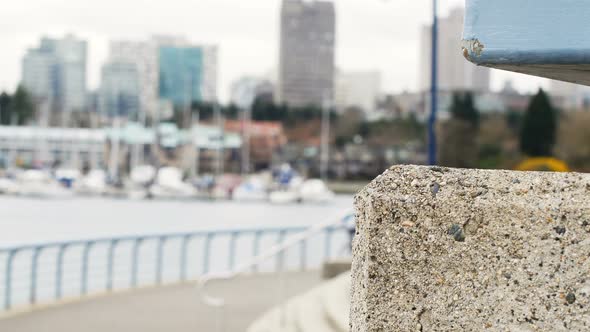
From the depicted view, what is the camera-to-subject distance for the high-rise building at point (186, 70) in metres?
167

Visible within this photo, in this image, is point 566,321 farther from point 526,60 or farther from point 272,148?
point 272,148

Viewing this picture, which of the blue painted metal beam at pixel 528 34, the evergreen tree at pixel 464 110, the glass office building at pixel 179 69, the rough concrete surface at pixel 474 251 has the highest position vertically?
the glass office building at pixel 179 69

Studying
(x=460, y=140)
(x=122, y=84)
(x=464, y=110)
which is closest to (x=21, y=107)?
(x=122, y=84)

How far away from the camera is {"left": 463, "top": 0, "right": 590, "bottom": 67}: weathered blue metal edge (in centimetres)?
164

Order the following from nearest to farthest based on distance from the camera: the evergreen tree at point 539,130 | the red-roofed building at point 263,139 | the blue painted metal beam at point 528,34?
1. the blue painted metal beam at point 528,34
2. the evergreen tree at point 539,130
3. the red-roofed building at point 263,139

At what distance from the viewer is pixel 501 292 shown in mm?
1688

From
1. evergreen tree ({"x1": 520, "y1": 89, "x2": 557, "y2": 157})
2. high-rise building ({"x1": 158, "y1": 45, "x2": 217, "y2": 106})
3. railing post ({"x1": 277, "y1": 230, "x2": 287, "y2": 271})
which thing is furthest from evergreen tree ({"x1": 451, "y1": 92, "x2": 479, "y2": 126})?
high-rise building ({"x1": 158, "y1": 45, "x2": 217, "y2": 106})

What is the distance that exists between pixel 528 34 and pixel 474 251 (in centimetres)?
42

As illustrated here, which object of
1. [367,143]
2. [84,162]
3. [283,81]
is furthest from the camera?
[283,81]

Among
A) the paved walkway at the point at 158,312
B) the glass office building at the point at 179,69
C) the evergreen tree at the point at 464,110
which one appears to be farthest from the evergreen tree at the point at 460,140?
the glass office building at the point at 179,69

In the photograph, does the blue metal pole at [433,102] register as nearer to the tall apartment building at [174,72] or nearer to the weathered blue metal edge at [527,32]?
the weathered blue metal edge at [527,32]

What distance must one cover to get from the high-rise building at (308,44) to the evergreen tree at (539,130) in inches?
4268

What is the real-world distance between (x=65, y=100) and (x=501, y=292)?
552 ft

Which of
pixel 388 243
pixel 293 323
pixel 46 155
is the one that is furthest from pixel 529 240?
pixel 46 155
